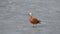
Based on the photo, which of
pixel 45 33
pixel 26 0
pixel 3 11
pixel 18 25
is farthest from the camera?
pixel 26 0

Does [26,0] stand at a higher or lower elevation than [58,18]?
higher

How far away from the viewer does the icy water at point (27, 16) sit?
310 inches

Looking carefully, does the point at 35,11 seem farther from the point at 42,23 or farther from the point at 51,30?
the point at 51,30

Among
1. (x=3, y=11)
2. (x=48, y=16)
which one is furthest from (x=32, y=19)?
(x=3, y=11)

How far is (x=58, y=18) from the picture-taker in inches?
346

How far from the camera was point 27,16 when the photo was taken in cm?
891

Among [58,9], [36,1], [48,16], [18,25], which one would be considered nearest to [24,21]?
[18,25]

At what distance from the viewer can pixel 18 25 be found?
8156 mm

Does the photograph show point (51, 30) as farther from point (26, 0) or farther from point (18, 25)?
point (26, 0)

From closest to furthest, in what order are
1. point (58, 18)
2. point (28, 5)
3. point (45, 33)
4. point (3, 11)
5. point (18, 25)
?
point (45, 33) < point (18, 25) < point (58, 18) < point (3, 11) < point (28, 5)

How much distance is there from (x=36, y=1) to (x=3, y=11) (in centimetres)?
187

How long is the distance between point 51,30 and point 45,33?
10.7 inches

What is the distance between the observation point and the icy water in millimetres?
7867

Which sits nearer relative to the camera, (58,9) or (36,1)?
(58,9)
